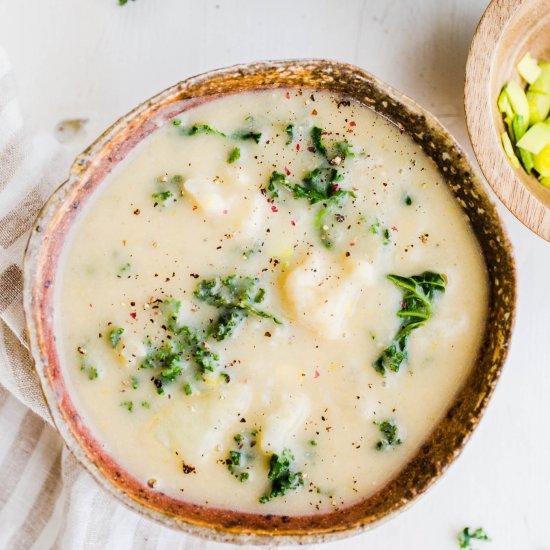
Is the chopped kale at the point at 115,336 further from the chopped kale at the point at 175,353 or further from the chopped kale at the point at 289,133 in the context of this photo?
the chopped kale at the point at 289,133

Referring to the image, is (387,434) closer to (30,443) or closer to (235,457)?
(235,457)

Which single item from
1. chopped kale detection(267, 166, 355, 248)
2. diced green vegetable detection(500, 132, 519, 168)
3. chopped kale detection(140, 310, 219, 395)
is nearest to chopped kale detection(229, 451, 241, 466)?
chopped kale detection(140, 310, 219, 395)

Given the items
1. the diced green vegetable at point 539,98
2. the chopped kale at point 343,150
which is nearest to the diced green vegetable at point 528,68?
the diced green vegetable at point 539,98

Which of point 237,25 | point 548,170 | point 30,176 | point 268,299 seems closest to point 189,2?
point 237,25

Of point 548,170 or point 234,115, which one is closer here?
point 234,115

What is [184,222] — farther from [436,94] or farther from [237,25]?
[436,94]

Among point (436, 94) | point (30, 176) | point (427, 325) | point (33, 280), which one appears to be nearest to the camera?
point (33, 280)
